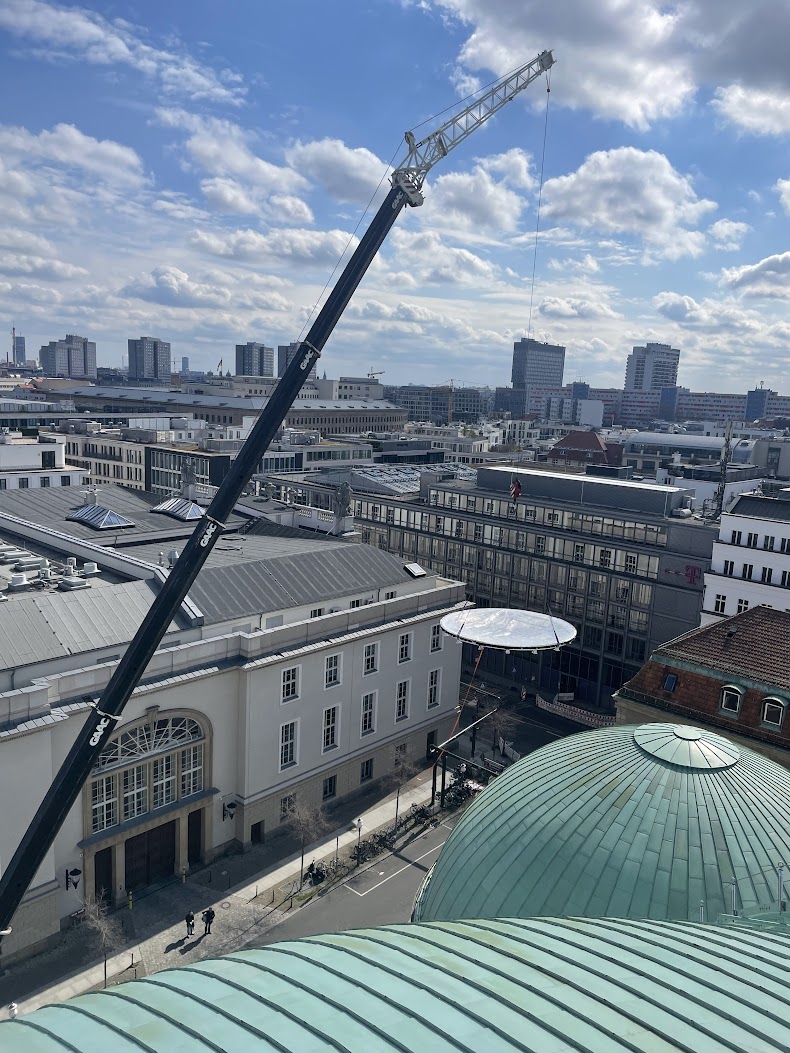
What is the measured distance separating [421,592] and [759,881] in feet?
149

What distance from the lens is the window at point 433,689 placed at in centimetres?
6812

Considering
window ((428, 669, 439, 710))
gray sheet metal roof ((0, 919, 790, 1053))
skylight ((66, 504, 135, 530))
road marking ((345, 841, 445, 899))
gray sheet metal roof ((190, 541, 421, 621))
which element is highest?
gray sheet metal roof ((0, 919, 790, 1053))

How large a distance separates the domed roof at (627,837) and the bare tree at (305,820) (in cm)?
2350

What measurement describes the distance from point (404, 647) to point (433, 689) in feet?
22.7

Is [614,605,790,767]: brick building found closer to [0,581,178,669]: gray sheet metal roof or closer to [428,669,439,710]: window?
[428,669,439,710]: window

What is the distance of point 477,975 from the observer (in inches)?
583

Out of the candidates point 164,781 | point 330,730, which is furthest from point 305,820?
point 164,781

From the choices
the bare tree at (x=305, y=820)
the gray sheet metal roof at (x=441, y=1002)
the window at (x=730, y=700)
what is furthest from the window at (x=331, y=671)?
the gray sheet metal roof at (x=441, y=1002)

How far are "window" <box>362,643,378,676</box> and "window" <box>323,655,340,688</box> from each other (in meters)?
2.89

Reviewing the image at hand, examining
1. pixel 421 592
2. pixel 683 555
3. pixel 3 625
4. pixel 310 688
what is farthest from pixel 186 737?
pixel 683 555

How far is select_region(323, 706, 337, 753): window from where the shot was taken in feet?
190

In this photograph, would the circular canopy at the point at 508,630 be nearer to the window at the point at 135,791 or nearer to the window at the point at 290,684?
the window at the point at 290,684

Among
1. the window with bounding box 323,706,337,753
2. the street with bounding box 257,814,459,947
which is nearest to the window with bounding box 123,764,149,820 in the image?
the street with bounding box 257,814,459,947

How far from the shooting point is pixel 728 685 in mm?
44281
